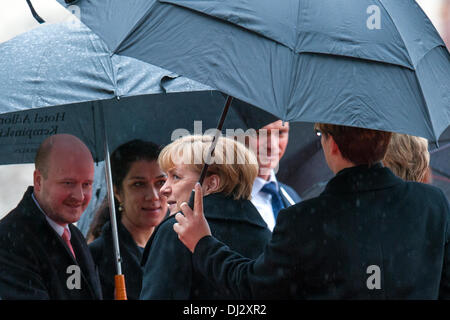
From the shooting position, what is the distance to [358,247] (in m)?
3.18

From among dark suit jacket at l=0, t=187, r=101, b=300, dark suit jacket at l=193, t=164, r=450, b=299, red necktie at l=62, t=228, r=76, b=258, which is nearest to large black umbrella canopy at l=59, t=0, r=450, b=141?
dark suit jacket at l=193, t=164, r=450, b=299

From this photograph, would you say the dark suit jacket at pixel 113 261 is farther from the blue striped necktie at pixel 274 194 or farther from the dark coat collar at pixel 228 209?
the dark coat collar at pixel 228 209

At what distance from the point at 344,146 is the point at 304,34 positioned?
486 millimetres

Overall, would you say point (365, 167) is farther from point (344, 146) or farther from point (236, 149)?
point (236, 149)

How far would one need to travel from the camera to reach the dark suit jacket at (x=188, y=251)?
3709 millimetres

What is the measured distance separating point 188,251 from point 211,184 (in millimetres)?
511

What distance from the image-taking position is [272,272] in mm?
3227

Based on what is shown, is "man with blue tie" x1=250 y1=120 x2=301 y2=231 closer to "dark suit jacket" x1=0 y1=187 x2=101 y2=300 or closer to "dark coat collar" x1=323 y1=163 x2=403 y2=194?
"dark suit jacket" x1=0 y1=187 x2=101 y2=300

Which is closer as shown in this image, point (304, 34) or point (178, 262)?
point (304, 34)

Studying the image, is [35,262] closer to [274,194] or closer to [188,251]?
[188,251]

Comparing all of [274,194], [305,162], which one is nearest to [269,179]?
[274,194]

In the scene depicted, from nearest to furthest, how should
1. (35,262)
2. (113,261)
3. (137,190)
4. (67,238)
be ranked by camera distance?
1. (35,262)
2. (67,238)
3. (113,261)
4. (137,190)

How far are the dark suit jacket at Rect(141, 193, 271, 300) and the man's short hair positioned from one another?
0.84 meters

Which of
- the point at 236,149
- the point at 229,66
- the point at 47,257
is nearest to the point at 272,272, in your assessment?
the point at 229,66
